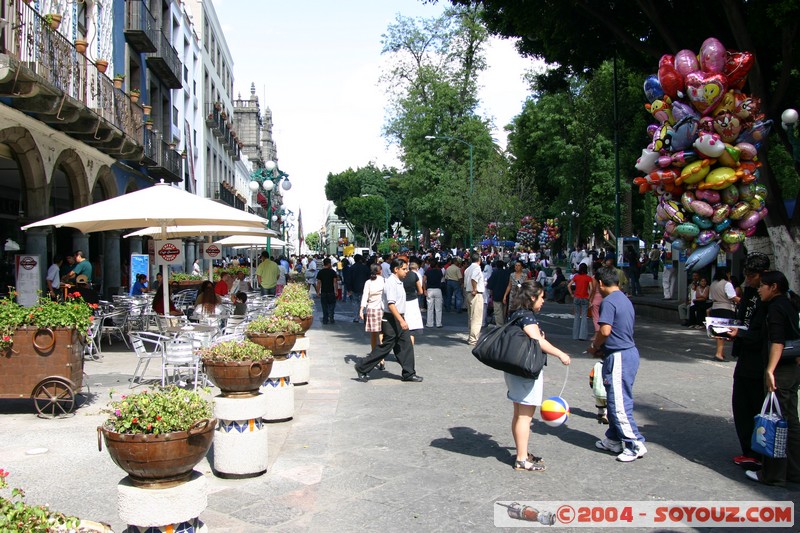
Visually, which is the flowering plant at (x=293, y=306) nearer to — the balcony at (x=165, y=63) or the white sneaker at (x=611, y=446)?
the white sneaker at (x=611, y=446)

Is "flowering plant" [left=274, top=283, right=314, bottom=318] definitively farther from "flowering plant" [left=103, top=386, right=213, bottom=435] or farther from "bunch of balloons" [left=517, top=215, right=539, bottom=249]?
"bunch of balloons" [left=517, top=215, right=539, bottom=249]

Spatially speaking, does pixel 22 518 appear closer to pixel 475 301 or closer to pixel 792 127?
pixel 475 301

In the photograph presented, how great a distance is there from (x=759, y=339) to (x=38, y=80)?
33.6 feet

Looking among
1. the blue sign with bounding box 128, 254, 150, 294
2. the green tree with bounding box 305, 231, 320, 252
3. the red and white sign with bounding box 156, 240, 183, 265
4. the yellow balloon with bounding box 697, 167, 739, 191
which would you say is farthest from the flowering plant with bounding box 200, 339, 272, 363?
the green tree with bounding box 305, 231, 320, 252

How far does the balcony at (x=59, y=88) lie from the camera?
10773 millimetres

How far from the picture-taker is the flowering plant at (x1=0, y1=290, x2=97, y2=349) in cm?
728

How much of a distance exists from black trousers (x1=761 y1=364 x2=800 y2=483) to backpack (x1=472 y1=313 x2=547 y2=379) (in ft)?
6.14

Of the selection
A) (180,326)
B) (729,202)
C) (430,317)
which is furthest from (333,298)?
(729,202)

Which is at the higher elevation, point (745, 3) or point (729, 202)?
point (745, 3)

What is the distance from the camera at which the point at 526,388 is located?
19.2 feet

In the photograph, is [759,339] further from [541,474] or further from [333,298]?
[333,298]

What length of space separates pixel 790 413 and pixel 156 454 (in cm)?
479

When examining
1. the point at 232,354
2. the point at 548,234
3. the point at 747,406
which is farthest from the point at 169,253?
the point at 548,234

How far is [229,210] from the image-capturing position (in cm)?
1145
